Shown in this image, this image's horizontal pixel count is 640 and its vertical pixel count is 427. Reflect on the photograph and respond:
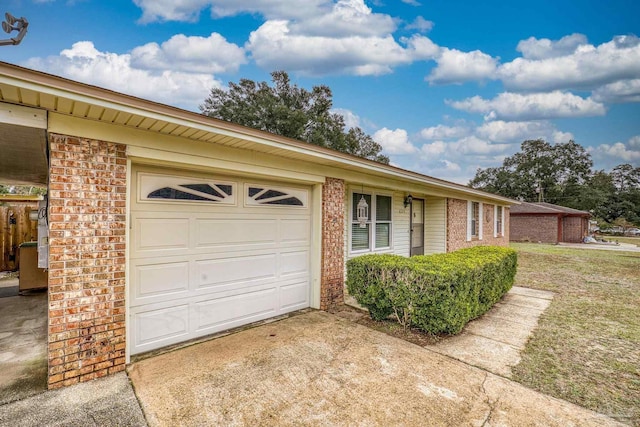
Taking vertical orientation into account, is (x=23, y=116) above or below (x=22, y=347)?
above

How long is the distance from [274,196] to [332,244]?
1.43 meters

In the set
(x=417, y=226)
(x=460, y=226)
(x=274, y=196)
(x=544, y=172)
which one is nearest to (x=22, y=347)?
(x=274, y=196)

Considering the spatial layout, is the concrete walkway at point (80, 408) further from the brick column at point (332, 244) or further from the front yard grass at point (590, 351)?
the front yard grass at point (590, 351)

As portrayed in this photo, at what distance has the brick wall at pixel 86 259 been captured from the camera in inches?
110

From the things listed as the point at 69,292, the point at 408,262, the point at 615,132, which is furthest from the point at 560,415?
the point at 615,132

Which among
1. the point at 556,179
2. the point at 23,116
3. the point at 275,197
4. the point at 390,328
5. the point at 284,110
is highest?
the point at 284,110

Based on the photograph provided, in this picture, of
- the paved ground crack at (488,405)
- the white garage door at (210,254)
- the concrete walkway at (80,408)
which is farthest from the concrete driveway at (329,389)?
the white garage door at (210,254)

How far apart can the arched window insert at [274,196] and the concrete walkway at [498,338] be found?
118 inches

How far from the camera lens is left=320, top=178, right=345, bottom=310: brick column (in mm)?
5426

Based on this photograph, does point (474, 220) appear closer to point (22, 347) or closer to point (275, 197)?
point (275, 197)

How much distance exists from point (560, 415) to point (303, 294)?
373 cm

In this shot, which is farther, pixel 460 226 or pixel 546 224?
pixel 546 224

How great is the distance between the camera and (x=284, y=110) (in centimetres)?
2495

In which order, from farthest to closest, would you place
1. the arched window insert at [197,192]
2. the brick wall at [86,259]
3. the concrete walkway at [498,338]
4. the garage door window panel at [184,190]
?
the arched window insert at [197,192] → the garage door window panel at [184,190] → the concrete walkway at [498,338] → the brick wall at [86,259]
